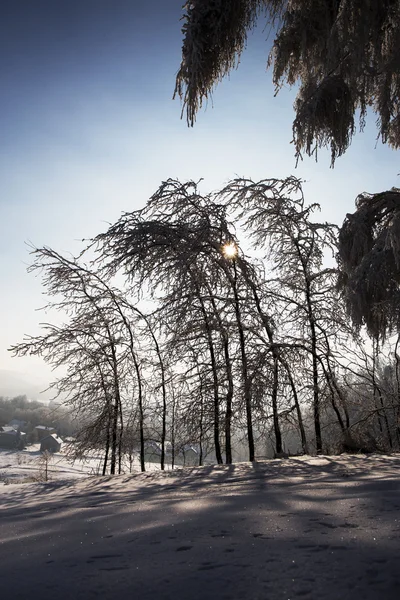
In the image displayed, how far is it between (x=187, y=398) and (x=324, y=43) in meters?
5.92

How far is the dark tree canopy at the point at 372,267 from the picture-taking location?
5145 mm

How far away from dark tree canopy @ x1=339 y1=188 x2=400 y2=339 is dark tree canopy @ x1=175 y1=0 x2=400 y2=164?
1.45 m

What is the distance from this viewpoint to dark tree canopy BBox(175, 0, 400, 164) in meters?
3.98

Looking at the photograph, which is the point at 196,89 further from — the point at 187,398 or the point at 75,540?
the point at 187,398

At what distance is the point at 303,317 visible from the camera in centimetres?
739

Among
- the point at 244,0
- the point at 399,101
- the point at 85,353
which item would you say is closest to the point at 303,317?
the point at 399,101

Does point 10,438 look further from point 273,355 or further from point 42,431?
point 273,355

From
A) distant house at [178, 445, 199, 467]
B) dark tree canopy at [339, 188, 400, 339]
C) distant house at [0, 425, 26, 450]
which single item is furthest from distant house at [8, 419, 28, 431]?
dark tree canopy at [339, 188, 400, 339]

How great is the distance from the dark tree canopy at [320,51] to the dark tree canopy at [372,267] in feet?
4.75

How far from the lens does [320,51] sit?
4621 mm

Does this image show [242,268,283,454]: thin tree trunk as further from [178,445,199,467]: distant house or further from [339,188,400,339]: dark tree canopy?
A: [178,445,199,467]: distant house

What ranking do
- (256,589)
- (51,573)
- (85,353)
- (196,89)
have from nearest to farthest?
(256,589) < (51,573) < (196,89) < (85,353)

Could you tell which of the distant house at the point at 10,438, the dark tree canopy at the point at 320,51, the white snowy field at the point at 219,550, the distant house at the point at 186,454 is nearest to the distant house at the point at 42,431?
the distant house at the point at 10,438

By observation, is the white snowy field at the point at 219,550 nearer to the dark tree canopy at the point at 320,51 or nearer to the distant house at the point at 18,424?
the dark tree canopy at the point at 320,51
